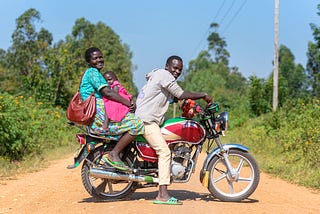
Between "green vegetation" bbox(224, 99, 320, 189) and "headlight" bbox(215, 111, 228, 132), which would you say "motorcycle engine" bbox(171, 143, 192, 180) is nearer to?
"headlight" bbox(215, 111, 228, 132)

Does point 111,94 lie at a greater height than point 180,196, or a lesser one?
greater

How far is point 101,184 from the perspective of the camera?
641 centimetres

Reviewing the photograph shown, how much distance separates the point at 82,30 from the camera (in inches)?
2264

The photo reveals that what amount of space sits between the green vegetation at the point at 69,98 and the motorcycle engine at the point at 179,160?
10.2 ft

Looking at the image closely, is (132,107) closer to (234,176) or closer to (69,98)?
(234,176)

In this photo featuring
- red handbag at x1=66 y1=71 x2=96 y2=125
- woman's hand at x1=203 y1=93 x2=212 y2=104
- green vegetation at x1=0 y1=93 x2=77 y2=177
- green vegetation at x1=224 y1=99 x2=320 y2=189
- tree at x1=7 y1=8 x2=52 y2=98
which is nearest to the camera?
red handbag at x1=66 y1=71 x2=96 y2=125

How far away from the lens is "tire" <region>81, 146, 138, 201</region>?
6.25 metres

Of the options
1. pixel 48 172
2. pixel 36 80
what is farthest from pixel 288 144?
pixel 36 80

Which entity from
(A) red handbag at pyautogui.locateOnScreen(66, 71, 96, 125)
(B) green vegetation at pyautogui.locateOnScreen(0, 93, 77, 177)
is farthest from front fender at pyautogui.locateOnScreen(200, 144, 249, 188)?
(B) green vegetation at pyautogui.locateOnScreen(0, 93, 77, 177)

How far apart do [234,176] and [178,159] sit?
2.62ft

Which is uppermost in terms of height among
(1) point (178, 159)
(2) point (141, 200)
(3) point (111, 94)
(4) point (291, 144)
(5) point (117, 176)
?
(3) point (111, 94)

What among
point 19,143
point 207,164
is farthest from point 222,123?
point 19,143

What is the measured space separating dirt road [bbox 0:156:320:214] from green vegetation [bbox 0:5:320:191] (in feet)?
4.23

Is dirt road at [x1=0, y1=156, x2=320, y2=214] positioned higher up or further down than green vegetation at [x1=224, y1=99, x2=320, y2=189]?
further down
